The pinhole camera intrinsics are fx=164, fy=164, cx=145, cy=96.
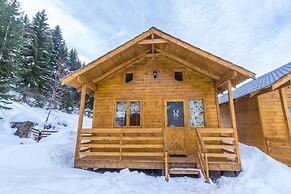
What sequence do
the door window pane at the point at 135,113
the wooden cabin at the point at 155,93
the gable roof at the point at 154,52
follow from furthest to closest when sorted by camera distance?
the door window pane at the point at 135,113
the wooden cabin at the point at 155,93
the gable roof at the point at 154,52

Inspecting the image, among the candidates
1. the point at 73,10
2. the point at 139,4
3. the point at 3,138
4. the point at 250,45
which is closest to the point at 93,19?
the point at 73,10

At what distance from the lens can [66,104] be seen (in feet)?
82.3

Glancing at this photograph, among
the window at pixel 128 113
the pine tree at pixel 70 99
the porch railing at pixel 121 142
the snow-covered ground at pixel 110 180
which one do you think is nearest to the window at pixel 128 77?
the window at pixel 128 113

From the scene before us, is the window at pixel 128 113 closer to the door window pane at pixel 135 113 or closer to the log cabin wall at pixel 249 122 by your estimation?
the door window pane at pixel 135 113

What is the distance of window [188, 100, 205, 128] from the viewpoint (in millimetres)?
7218

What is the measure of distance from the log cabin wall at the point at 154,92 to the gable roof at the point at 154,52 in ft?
1.16

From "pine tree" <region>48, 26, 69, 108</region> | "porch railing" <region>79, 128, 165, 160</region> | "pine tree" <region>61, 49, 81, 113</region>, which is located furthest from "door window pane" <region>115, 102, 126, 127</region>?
"pine tree" <region>61, 49, 81, 113</region>

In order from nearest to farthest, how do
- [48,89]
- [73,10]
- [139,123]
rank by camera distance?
1. [139,123]
2. [73,10]
3. [48,89]

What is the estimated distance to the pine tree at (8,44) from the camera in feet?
41.2

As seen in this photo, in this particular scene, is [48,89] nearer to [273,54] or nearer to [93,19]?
[93,19]

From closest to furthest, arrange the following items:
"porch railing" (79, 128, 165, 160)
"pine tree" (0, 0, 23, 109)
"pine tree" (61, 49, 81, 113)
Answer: "porch railing" (79, 128, 165, 160) → "pine tree" (0, 0, 23, 109) → "pine tree" (61, 49, 81, 113)

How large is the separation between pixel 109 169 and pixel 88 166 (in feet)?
2.73

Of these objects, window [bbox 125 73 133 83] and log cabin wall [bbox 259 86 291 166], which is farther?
window [bbox 125 73 133 83]

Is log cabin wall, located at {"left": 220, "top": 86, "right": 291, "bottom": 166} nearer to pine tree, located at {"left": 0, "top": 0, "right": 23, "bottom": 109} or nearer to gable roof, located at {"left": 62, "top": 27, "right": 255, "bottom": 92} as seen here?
gable roof, located at {"left": 62, "top": 27, "right": 255, "bottom": 92}
